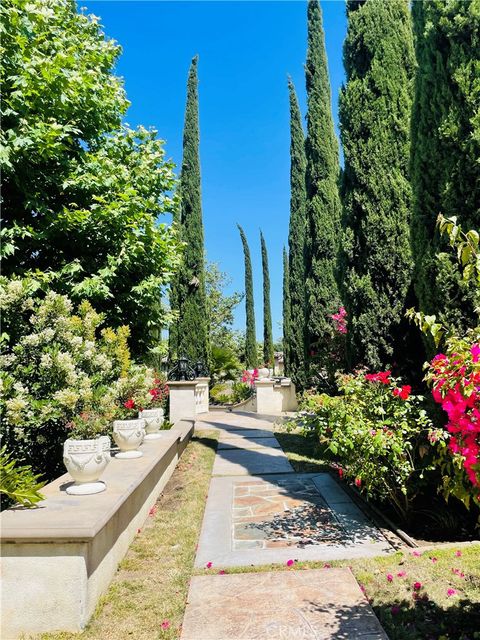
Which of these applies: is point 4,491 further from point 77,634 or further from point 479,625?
point 479,625

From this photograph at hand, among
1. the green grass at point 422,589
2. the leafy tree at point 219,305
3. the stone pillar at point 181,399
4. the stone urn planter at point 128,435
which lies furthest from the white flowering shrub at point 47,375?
the leafy tree at point 219,305

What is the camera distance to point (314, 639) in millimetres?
2414

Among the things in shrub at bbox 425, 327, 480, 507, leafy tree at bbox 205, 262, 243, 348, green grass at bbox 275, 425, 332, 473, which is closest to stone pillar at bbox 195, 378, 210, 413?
green grass at bbox 275, 425, 332, 473

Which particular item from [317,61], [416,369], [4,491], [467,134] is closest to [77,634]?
[4,491]

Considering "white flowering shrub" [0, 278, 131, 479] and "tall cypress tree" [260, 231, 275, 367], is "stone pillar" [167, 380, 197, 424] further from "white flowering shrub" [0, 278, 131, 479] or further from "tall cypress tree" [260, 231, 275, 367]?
"tall cypress tree" [260, 231, 275, 367]

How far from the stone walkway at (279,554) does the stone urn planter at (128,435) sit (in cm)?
118

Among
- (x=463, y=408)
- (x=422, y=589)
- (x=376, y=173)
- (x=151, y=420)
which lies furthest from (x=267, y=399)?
(x=463, y=408)

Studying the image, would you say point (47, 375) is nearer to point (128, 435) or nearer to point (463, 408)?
point (128, 435)

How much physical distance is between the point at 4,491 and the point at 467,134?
519 centimetres

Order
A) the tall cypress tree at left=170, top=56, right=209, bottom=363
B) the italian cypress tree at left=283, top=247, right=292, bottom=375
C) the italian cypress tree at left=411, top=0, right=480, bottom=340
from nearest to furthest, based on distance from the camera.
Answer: the italian cypress tree at left=411, top=0, right=480, bottom=340
the italian cypress tree at left=283, top=247, right=292, bottom=375
the tall cypress tree at left=170, top=56, right=209, bottom=363

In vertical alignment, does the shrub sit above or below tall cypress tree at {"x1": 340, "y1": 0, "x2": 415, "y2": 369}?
below

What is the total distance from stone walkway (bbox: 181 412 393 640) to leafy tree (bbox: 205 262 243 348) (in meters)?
22.9

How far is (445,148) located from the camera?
4.35m

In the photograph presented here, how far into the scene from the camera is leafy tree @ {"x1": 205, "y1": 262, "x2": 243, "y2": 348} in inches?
1172
